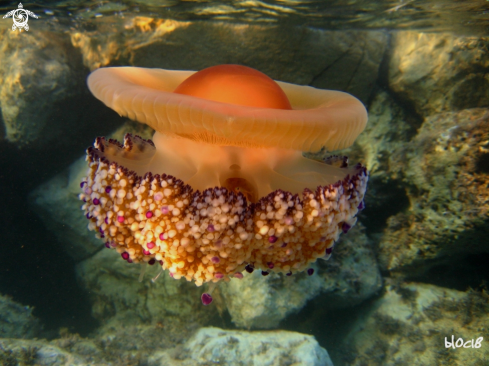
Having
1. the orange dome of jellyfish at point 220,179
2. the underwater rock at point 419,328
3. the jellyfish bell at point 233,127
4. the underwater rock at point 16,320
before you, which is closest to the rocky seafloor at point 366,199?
the underwater rock at point 419,328

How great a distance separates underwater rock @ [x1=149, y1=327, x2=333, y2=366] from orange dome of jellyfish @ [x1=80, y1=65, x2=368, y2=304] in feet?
10.6

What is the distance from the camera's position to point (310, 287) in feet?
16.5

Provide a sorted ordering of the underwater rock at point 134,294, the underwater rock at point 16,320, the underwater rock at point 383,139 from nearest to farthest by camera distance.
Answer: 1. the underwater rock at point 383,139
2. the underwater rock at point 134,294
3. the underwater rock at point 16,320

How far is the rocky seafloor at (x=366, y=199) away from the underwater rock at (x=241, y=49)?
0.02m

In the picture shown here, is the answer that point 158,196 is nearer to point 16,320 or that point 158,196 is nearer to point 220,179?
point 220,179

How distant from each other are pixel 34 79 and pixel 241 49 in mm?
4024

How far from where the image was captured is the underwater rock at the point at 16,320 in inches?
262

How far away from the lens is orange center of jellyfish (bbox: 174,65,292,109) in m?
1.92

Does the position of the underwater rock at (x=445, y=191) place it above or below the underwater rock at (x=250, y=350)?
above

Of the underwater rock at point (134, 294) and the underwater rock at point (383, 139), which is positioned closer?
the underwater rock at point (383, 139)

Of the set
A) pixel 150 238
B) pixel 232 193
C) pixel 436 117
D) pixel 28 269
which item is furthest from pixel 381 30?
pixel 28 269

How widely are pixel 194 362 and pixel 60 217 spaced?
176 inches

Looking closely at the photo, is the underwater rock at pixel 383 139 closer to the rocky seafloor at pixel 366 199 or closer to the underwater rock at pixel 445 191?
the rocky seafloor at pixel 366 199

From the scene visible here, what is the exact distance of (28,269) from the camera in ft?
24.2
